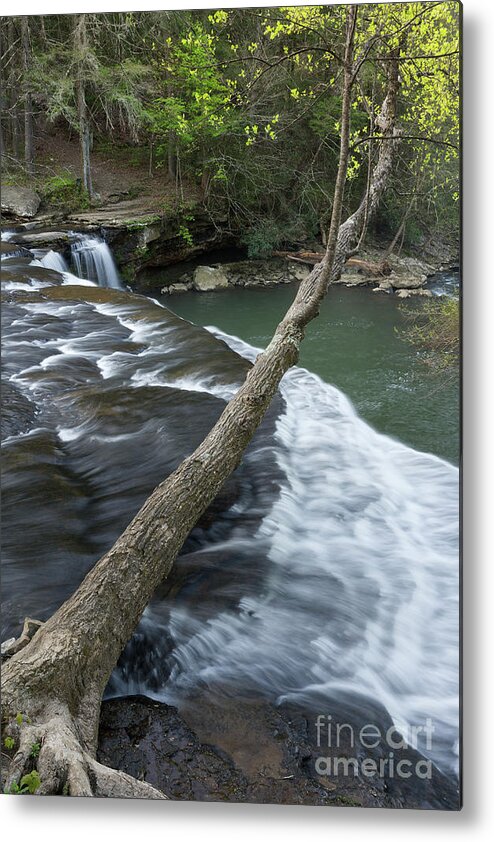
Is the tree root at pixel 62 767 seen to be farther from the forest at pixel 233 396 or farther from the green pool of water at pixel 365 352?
the green pool of water at pixel 365 352

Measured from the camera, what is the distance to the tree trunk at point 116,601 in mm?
1882

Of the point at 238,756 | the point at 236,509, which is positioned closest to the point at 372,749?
the point at 238,756

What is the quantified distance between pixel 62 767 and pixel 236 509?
38.5 inches

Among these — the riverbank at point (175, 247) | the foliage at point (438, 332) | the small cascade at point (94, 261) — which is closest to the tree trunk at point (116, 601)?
the riverbank at point (175, 247)

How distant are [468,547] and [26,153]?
2.06 m

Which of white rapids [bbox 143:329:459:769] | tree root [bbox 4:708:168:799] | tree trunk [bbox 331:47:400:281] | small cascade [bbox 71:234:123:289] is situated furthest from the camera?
small cascade [bbox 71:234:123:289]

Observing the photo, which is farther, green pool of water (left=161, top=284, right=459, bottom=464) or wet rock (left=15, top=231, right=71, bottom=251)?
wet rock (left=15, top=231, right=71, bottom=251)

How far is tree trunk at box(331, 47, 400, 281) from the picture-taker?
2.35 meters

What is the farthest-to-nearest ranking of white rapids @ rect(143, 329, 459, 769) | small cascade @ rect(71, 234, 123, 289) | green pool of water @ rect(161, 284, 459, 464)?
1. small cascade @ rect(71, 234, 123, 289)
2. green pool of water @ rect(161, 284, 459, 464)
3. white rapids @ rect(143, 329, 459, 769)

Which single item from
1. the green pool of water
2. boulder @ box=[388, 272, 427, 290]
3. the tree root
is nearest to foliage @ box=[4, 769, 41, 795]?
the tree root

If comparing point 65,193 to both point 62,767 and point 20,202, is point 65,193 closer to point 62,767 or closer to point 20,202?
point 20,202

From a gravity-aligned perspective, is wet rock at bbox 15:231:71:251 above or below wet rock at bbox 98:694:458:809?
above

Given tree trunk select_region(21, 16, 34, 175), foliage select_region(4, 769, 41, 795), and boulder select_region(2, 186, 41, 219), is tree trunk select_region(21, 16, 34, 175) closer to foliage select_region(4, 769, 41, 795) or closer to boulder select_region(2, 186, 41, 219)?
boulder select_region(2, 186, 41, 219)

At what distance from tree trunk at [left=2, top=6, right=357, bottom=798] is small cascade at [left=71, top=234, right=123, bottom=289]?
0.69 m
